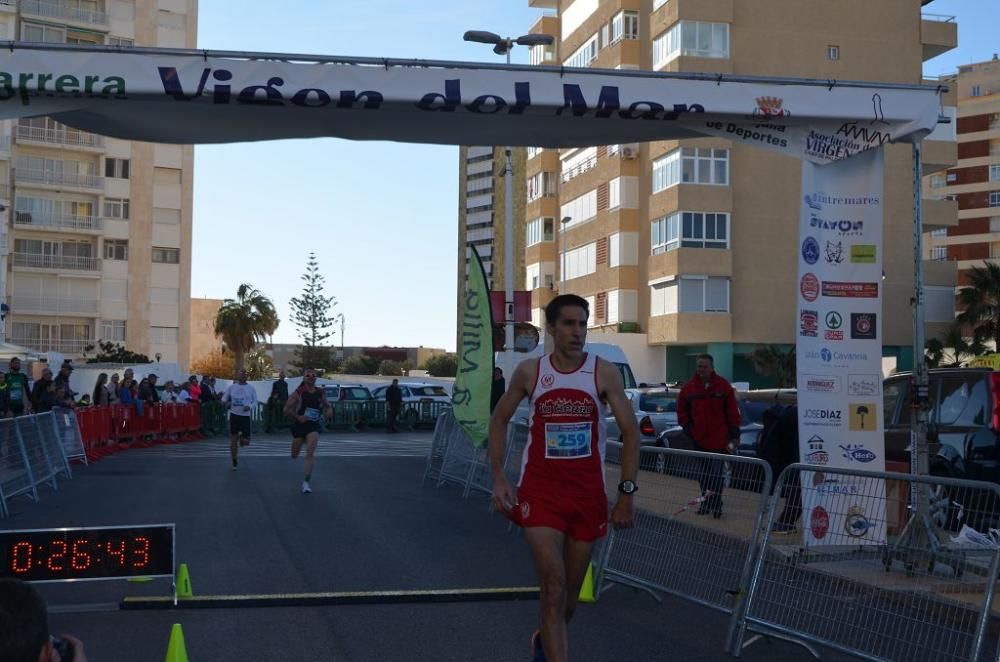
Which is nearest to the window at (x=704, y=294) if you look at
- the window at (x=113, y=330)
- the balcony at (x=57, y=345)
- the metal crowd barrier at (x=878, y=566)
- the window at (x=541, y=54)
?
the window at (x=541, y=54)

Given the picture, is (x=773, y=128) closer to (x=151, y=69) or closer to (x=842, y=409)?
(x=842, y=409)

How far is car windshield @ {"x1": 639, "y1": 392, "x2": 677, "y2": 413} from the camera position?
2327cm

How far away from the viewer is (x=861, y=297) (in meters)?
10.6

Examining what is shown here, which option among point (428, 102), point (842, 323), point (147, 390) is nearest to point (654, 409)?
point (842, 323)

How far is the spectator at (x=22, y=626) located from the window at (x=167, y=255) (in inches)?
2981

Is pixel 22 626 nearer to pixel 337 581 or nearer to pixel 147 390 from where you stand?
pixel 337 581

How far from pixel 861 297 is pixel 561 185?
175 feet

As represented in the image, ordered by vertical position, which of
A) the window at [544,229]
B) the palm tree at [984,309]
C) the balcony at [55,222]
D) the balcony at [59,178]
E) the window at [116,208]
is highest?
the balcony at [59,178]

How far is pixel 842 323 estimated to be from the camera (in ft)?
34.7

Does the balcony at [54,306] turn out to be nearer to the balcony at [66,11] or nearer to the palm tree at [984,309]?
the balcony at [66,11]

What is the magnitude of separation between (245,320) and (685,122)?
83877mm

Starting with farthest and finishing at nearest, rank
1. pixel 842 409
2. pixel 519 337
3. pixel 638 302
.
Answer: pixel 638 302 < pixel 519 337 < pixel 842 409

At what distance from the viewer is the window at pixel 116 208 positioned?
74.3 m

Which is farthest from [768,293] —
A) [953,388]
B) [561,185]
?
[953,388]
